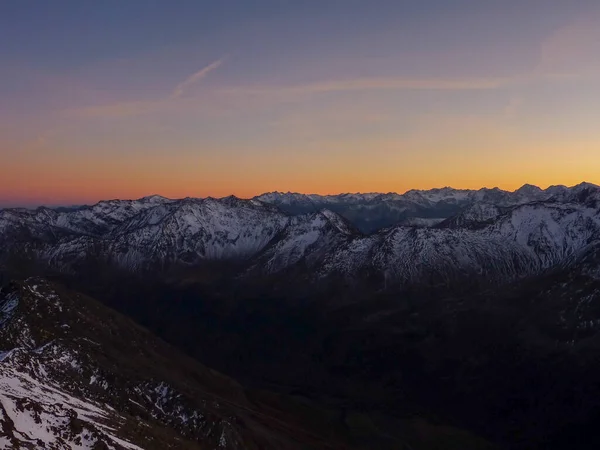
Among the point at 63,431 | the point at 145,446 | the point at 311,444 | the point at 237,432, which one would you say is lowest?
the point at 311,444

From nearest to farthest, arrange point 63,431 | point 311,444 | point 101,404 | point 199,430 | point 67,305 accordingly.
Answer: point 63,431, point 101,404, point 199,430, point 311,444, point 67,305

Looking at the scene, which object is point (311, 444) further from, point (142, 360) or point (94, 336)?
point (94, 336)

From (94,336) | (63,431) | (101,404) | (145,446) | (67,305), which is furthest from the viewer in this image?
(67,305)

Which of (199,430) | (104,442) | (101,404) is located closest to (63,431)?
(104,442)

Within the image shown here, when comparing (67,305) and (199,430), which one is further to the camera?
(67,305)

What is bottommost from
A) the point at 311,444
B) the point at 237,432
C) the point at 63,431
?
the point at 311,444

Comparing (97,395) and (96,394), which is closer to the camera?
(97,395)

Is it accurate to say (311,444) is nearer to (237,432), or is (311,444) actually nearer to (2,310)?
(237,432)

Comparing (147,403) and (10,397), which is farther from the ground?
(10,397)

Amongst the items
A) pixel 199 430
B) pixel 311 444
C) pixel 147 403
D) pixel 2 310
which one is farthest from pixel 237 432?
pixel 2 310
